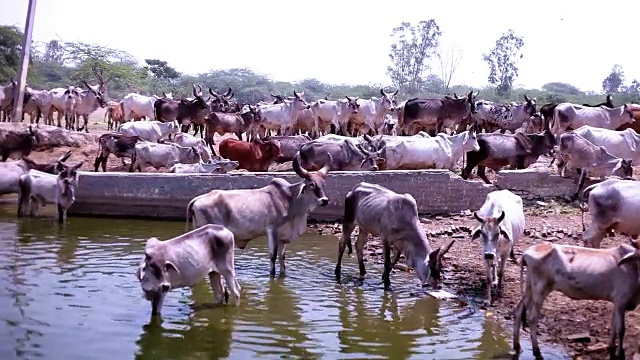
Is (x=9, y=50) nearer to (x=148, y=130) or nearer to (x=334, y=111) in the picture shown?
(x=334, y=111)

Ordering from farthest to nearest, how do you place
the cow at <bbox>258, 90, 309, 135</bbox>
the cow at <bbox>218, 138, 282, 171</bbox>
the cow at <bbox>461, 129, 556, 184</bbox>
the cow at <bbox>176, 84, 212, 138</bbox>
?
the cow at <bbox>258, 90, 309, 135</bbox>
the cow at <bbox>176, 84, 212, 138</bbox>
the cow at <bbox>218, 138, 282, 171</bbox>
the cow at <bbox>461, 129, 556, 184</bbox>

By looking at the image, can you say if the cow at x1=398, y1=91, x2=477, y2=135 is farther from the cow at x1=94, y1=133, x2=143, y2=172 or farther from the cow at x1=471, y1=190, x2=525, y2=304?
the cow at x1=471, y1=190, x2=525, y2=304

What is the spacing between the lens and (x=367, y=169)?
1866 centimetres

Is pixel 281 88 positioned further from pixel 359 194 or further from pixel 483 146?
pixel 359 194

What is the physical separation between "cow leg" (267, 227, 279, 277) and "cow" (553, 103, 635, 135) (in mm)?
13384

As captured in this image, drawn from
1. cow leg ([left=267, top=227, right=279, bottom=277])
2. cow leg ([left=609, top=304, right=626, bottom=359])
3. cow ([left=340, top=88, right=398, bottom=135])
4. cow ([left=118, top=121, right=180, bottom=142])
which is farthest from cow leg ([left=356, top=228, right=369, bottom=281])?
cow ([left=340, top=88, right=398, bottom=135])

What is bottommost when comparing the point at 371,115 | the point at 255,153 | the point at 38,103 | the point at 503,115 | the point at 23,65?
the point at 255,153

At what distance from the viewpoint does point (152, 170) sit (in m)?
20.7

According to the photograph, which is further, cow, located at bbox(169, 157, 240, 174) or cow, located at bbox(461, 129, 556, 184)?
cow, located at bbox(461, 129, 556, 184)

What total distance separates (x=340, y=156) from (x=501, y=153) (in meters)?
3.81

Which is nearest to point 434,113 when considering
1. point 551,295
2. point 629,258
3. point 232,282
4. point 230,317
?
point 551,295

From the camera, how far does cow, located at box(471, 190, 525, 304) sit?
10375 mm

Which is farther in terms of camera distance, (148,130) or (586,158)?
(148,130)

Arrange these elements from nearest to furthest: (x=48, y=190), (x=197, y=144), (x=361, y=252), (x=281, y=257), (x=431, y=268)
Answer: (x=431, y=268) → (x=281, y=257) → (x=361, y=252) → (x=48, y=190) → (x=197, y=144)
